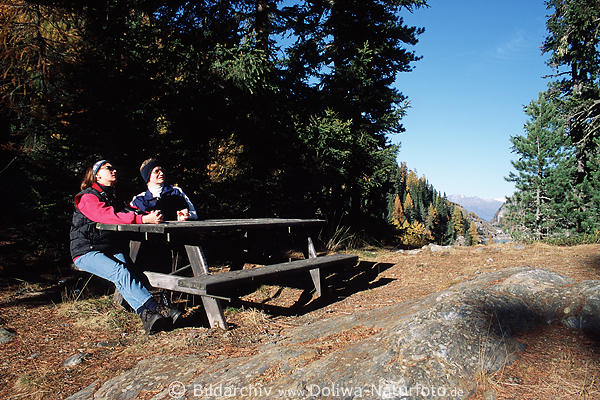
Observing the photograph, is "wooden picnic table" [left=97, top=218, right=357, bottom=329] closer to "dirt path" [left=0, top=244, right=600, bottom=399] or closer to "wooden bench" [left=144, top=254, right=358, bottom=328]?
"wooden bench" [left=144, top=254, right=358, bottom=328]

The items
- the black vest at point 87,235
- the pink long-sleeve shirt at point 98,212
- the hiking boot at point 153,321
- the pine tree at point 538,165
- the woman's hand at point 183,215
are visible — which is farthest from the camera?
the pine tree at point 538,165

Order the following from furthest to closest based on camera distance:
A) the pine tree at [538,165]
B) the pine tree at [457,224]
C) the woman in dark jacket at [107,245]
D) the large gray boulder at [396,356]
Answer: the pine tree at [457,224] → the pine tree at [538,165] → the woman in dark jacket at [107,245] → the large gray boulder at [396,356]

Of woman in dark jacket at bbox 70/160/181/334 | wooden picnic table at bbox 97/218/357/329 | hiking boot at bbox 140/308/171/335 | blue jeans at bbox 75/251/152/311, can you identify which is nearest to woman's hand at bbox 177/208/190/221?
wooden picnic table at bbox 97/218/357/329

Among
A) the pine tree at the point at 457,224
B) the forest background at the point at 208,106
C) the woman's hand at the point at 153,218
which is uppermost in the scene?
the forest background at the point at 208,106

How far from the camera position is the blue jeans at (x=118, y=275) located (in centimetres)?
387

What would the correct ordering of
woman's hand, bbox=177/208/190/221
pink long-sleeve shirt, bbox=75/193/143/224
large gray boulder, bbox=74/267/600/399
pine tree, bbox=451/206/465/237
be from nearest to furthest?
large gray boulder, bbox=74/267/600/399 < pink long-sleeve shirt, bbox=75/193/143/224 < woman's hand, bbox=177/208/190/221 < pine tree, bbox=451/206/465/237

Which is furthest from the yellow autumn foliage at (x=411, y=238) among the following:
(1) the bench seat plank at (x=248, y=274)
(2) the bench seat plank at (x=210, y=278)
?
(2) the bench seat plank at (x=210, y=278)

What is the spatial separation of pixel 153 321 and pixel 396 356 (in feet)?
8.65

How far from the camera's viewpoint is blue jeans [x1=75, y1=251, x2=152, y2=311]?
3.87 m

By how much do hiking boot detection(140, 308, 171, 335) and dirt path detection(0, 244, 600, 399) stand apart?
0.31 feet

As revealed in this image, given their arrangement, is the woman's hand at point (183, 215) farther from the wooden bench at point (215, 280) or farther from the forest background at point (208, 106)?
the forest background at point (208, 106)

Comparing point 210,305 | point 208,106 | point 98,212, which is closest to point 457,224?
point 208,106

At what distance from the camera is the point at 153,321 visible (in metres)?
3.73

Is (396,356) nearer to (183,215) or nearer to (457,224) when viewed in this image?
(183,215)
